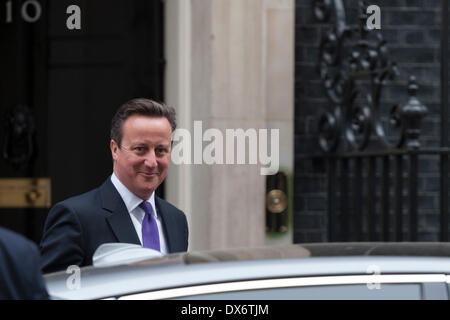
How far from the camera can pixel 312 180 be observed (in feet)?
25.5

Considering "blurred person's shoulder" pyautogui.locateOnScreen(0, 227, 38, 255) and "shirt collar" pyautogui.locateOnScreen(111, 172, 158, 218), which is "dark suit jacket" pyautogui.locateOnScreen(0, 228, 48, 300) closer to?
"blurred person's shoulder" pyautogui.locateOnScreen(0, 227, 38, 255)

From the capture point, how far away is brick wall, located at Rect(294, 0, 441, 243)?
7750 millimetres

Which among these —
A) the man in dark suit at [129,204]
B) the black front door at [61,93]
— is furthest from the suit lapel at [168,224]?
the black front door at [61,93]

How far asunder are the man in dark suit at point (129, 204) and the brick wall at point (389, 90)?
380 centimetres

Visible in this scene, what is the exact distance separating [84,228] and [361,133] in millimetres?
3829

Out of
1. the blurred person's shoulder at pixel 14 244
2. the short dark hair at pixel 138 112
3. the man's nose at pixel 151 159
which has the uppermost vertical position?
the short dark hair at pixel 138 112

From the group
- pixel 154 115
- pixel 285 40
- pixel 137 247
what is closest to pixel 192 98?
pixel 285 40

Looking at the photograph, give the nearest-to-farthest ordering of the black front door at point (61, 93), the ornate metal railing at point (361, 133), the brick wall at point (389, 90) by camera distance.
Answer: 1. the ornate metal railing at point (361, 133)
2. the brick wall at point (389, 90)
3. the black front door at point (61, 93)

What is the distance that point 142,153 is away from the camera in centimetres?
387

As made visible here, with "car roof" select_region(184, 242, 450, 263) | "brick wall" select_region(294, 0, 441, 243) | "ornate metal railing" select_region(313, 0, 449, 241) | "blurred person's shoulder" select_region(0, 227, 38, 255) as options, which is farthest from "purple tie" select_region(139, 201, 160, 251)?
"brick wall" select_region(294, 0, 441, 243)

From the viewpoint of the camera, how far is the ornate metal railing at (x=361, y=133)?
6.63 metres

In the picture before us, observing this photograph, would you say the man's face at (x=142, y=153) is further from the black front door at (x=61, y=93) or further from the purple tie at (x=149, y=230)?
the black front door at (x=61, y=93)

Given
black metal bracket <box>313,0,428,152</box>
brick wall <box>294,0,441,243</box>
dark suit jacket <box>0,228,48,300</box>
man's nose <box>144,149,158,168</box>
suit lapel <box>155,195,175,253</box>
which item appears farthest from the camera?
brick wall <box>294,0,441,243</box>
